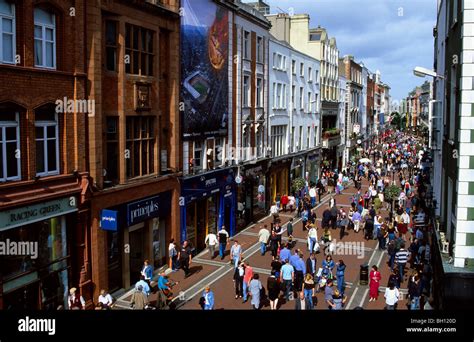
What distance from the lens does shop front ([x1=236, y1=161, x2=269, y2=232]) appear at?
32562 mm

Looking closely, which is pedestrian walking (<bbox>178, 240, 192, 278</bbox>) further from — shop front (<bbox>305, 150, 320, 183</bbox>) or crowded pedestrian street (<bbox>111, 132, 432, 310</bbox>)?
shop front (<bbox>305, 150, 320, 183</bbox>)

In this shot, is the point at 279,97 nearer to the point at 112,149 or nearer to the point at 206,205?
the point at 206,205

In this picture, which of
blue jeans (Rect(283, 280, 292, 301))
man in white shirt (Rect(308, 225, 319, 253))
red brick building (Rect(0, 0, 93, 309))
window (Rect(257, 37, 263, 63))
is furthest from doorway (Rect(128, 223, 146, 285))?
window (Rect(257, 37, 263, 63))

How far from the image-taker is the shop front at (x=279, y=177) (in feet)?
128

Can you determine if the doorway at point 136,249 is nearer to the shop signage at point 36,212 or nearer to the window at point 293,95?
the shop signage at point 36,212

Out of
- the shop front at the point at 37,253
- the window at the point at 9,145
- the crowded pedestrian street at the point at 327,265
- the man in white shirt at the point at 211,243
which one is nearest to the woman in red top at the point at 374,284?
the crowded pedestrian street at the point at 327,265

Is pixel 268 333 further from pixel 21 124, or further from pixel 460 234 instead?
pixel 21 124

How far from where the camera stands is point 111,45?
19.0 m

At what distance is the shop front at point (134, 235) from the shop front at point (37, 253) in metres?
1.70

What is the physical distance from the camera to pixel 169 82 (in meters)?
23.1

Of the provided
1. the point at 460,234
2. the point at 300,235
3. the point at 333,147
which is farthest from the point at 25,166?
the point at 333,147

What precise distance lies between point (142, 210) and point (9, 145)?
24.5 feet

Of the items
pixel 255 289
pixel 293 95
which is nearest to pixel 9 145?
pixel 255 289

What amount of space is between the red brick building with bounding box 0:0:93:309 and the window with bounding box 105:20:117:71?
202 cm
